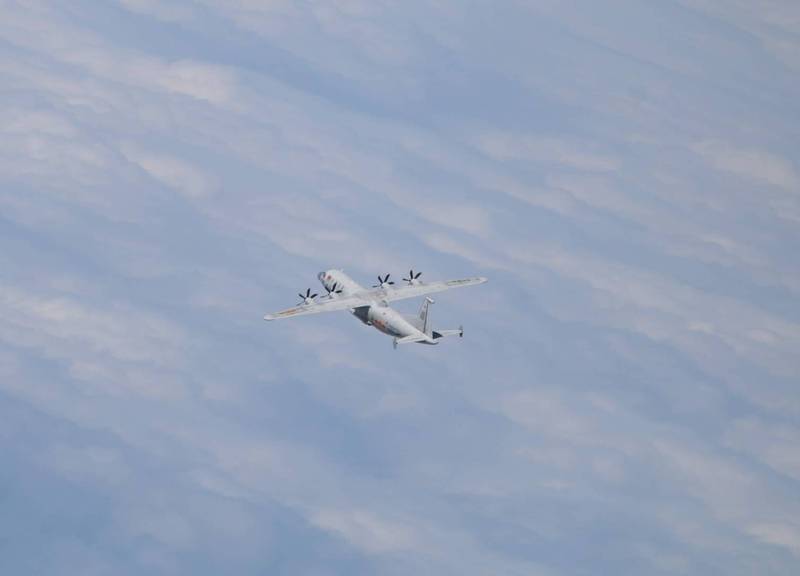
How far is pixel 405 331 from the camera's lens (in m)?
197

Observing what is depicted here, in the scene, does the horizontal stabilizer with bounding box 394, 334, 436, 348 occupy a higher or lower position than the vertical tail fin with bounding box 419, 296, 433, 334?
lower

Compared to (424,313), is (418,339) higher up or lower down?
lower down

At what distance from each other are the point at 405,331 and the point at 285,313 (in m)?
20.0

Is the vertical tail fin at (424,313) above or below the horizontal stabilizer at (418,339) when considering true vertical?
above

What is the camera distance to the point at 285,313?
194875 millimetres

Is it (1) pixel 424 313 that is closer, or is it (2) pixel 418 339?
(2) pixel 418 339

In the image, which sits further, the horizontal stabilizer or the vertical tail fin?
the vertical tail fin

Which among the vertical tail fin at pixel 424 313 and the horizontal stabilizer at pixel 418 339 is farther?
the vertical tail fin at pixel 424 313
